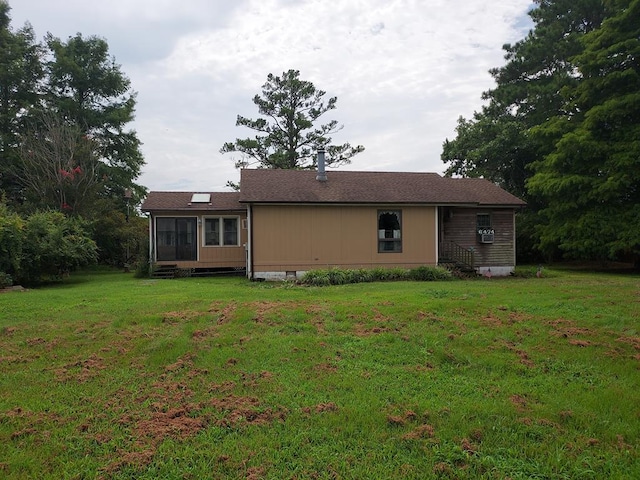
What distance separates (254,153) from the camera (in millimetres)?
26969

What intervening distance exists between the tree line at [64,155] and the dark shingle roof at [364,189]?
6573 mm

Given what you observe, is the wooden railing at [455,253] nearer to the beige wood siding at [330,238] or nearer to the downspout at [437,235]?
the downspout at [437,235]

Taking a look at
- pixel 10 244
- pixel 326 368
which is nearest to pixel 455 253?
pixel 326 368

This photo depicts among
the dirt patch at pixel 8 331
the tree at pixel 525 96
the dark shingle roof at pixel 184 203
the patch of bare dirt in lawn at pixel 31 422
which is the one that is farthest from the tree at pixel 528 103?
the patch of bare dirt in lawn at pixel 31 422

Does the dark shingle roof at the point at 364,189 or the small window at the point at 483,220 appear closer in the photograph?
the dark shingle roof at the point at 364,189

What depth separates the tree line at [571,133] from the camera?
16062 mm

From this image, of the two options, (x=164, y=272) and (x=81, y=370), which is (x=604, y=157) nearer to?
Result: (x=164, y=272)

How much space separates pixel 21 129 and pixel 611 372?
28.0 m

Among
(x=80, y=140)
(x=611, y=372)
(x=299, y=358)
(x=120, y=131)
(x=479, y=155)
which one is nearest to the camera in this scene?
(x=611, y=372)

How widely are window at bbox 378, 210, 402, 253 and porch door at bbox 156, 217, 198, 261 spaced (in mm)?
7492

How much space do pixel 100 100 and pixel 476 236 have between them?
79.9 ft

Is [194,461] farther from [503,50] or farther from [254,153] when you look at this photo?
[503,50]

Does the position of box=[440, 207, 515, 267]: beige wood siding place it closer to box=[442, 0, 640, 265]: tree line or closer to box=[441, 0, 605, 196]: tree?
box=[442, 0, 640, 265]: tree line

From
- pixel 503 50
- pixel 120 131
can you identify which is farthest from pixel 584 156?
pixel 120 131
